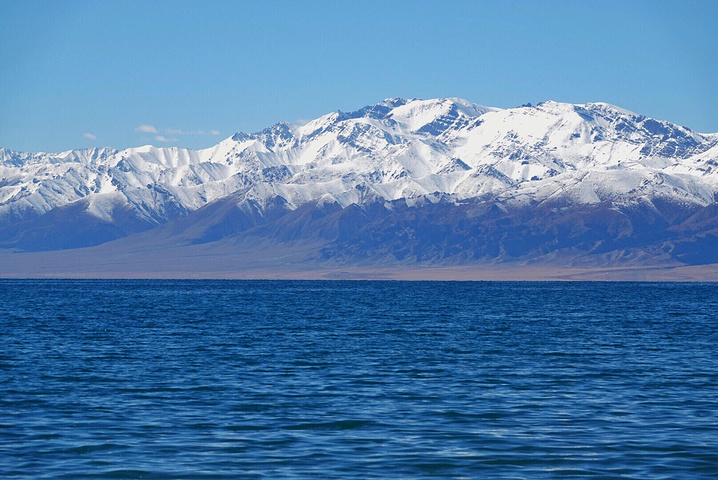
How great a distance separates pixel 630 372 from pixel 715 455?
70.3 ft

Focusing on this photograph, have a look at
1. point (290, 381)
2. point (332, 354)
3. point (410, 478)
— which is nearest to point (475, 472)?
point (410, 478)

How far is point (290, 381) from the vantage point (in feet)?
163

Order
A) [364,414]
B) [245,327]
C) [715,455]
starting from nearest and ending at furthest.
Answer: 1. [715,455]
2. [364,414]
3. [245,327]

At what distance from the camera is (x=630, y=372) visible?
2112 inches

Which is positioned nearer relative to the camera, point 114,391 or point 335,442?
point 335,442

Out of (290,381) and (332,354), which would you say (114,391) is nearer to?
(290,381)

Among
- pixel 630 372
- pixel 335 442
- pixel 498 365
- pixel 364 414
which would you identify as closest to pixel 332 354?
pixel 498 365

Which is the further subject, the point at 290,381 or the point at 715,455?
the point at 290,381

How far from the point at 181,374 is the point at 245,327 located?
38772mm

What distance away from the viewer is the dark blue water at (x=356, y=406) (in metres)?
31.5

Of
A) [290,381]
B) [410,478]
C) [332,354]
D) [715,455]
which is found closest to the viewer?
[410,478]

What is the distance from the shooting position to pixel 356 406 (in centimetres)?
4162

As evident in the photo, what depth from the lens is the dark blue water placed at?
1240 inches

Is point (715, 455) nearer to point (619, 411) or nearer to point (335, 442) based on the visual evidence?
point (619, 411)
